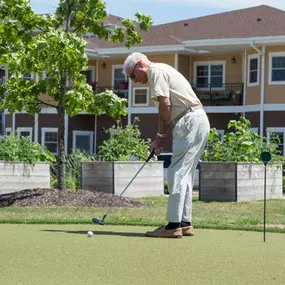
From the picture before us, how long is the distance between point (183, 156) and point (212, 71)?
2939cm

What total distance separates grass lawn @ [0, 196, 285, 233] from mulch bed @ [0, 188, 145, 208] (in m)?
0.59

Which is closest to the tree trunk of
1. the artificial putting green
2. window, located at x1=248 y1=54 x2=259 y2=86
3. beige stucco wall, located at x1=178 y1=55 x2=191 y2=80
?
the artificial putting green

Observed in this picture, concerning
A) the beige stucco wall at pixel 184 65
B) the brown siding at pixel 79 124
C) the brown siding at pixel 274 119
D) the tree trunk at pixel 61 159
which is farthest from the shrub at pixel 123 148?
the brown siding at pixel 79 124

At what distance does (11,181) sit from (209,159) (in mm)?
4536

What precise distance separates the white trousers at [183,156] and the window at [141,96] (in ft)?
97.1

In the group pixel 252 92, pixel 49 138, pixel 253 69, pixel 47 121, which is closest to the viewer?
pixel 252 92

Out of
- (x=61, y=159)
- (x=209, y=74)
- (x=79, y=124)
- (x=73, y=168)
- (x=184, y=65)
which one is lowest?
(x=73, y=168)

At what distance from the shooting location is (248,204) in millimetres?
→ 17297

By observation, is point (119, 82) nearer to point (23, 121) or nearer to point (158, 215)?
point (23, 121)

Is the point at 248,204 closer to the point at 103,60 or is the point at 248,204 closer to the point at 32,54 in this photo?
the point at 32,54

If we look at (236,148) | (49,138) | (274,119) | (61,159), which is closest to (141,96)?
(49,138)

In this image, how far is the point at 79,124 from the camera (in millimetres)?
40562

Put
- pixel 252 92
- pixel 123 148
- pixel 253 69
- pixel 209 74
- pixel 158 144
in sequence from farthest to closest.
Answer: pixel 209 74, pixel 253 69, pixel 252 92, pixel 123 148, pixel 158 144

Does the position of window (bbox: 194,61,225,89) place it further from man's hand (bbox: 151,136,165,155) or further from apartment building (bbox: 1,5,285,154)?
man's hand (bbox: 151,136,165,155)
